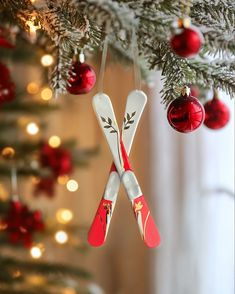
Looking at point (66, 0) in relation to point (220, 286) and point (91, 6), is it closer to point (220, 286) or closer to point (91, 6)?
point (91, 6)

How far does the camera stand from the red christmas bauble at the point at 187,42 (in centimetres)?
58

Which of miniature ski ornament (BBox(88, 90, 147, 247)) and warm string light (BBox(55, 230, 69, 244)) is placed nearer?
miniature ski ornament (BBox(88, 90, 147, 247))

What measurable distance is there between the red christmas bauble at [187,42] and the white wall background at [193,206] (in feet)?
2.21

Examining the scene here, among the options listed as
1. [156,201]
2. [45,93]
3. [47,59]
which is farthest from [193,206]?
[47,59]

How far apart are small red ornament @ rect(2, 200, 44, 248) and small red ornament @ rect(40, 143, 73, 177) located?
143 millimetres

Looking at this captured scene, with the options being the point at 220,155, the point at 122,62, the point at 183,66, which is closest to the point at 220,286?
the point at 220,155

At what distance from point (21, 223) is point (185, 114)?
574mm

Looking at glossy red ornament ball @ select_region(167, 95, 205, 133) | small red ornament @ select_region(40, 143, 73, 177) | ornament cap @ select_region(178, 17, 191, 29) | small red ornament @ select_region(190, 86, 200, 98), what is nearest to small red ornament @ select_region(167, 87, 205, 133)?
glossy red ornament ball @ select_region(167, 95, 205, 133)

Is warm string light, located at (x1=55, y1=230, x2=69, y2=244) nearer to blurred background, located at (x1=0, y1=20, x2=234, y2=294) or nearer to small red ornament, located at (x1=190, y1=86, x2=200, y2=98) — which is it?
blurred background, located at (x1=0, y1=20, x2=234, y2=294)

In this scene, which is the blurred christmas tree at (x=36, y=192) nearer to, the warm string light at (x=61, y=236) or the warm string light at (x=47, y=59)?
the warm string light at (x=61, y=236)

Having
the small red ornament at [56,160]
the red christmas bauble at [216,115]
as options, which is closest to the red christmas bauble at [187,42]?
the red christmas bauble at [216,115]

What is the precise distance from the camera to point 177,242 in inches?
58.1

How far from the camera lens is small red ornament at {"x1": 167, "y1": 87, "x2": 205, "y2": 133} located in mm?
666

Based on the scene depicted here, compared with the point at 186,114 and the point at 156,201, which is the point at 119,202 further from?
the point at 186,114
